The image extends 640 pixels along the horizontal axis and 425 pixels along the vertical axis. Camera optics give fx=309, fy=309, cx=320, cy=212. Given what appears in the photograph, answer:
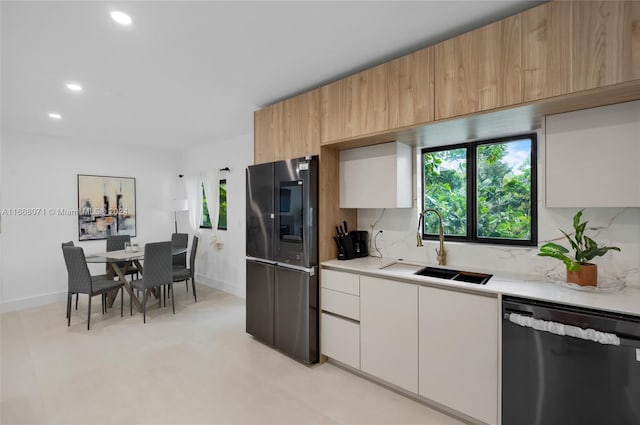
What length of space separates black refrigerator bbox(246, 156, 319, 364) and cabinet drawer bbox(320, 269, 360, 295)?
10 centimetres

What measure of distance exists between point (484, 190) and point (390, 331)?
142 centimetres

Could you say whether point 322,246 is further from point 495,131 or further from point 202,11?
point 202,11

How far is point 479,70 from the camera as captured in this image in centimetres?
193

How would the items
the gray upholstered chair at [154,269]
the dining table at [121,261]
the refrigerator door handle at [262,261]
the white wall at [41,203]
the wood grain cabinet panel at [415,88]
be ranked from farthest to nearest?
the white wall at [41,203]
the dining table at [121,261]
the gray upholstered chair at [154,269]
the refrigerator door handle at [262,261]
the wood grain cabinet panel at [415,88]

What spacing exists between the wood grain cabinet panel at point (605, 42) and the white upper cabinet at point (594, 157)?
0.37 meters

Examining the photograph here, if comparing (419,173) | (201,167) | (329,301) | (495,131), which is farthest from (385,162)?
(201,167)

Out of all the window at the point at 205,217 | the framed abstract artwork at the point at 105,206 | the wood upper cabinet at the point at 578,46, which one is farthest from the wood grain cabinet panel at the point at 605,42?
the framed abstract artwork at the point at 105,206

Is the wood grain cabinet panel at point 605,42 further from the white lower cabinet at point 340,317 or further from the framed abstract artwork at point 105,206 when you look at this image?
the framed abstract artwork at point 105,206

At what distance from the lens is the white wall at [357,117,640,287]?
196 centimetres

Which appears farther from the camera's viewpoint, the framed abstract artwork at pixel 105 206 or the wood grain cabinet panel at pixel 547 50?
the framed abstract artwork at pixel 105 206

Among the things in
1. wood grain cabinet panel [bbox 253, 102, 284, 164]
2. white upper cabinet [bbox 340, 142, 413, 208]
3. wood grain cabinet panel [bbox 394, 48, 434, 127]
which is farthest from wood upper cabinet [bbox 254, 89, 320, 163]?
wood grain cabinet panel [bbox 394, 48, 434, 127]

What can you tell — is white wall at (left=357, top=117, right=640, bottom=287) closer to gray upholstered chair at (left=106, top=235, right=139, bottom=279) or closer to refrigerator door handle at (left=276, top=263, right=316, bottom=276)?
refrigerator door handle at (left=276, top=263, right=316, bottom=276)

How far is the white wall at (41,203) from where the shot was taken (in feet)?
14.6

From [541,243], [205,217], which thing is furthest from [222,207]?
[541,243]
